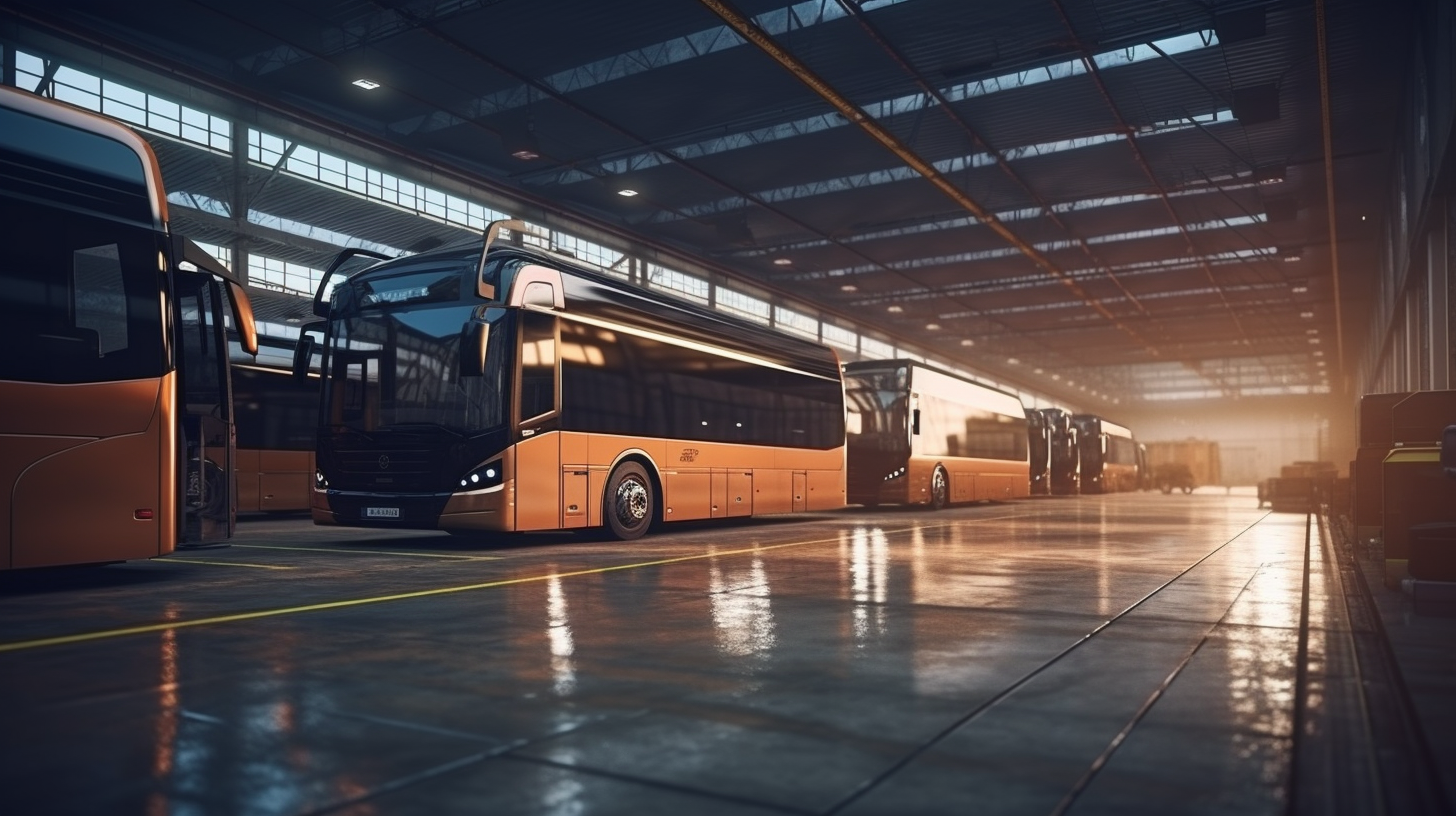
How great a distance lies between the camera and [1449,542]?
6.43m

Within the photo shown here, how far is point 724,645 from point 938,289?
35.9m

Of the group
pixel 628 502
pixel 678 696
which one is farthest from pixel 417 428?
pixel 678 696

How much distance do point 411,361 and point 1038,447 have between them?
28665 millimetres

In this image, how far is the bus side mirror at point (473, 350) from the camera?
10891 mm

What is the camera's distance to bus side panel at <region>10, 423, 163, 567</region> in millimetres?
7113

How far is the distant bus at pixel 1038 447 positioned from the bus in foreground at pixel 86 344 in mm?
31270

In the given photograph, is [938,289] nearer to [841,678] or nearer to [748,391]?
[748,391]

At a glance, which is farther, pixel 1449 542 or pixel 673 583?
pixel 673 583

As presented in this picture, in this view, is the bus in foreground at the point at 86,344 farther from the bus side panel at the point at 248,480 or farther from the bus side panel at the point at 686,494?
the bus side panel at the point at 248,480

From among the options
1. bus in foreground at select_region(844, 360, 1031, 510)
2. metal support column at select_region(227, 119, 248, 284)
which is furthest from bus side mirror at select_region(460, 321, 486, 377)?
bus in foreground at select_region(844, 360, 1031, 510)

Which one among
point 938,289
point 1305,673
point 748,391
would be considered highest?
point 938,289

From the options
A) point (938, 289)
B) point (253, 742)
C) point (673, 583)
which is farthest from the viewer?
point (938, 289)

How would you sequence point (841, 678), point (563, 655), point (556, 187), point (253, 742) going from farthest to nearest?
point (556, 187), point (563, 655), point (841, 678), point (253, 742)

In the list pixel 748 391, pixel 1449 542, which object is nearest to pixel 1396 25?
pixel 748 391
